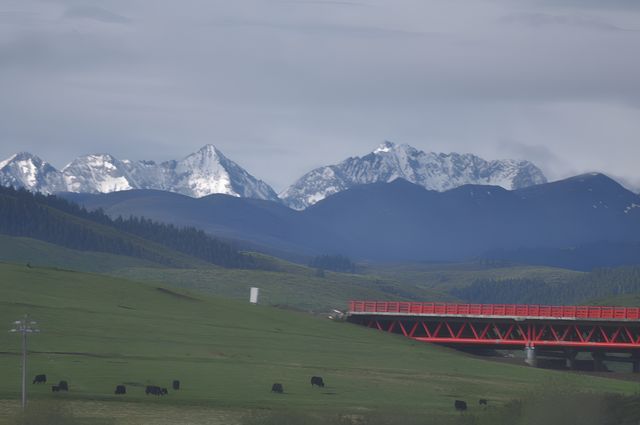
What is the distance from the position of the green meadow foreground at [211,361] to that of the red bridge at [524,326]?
5.81 metres

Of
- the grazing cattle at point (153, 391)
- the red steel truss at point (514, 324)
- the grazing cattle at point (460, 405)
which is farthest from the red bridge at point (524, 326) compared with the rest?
the grazing cattle at point (153, 391)

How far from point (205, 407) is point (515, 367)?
185ft

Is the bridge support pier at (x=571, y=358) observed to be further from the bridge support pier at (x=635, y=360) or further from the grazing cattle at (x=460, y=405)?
the grazing cattle at (x=460, y=405)

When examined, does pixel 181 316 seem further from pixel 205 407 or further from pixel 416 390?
pixel 205 407

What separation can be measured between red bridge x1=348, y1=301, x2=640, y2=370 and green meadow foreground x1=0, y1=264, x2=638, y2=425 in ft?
19.1

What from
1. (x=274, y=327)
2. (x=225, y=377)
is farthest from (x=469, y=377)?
(x=274, y=327)

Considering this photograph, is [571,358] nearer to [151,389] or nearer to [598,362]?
[598,362]

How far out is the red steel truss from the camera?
→ 160500 millimetres

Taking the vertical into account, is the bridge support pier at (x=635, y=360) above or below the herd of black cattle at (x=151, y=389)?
above

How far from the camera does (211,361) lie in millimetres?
132000

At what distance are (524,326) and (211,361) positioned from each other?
47.9 metres

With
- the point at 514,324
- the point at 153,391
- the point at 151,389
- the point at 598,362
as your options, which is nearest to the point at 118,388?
the point at 151,389

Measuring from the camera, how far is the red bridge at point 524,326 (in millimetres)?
160500

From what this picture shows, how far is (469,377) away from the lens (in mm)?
135375
